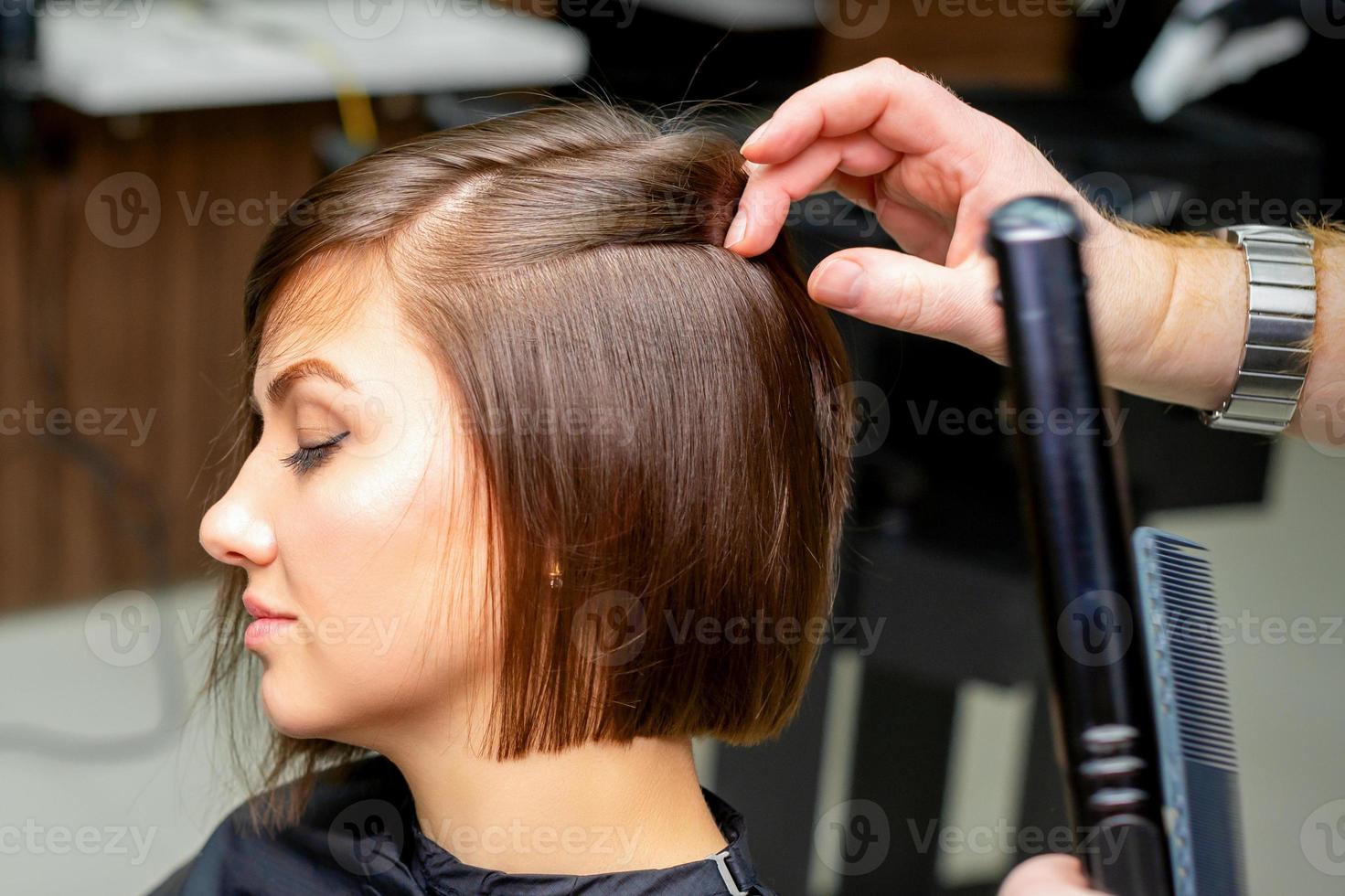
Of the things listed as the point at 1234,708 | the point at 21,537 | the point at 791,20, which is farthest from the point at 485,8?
the point at 1234,708

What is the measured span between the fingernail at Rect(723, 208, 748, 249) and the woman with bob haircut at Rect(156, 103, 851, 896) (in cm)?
1

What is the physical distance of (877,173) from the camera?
1030 millimetres

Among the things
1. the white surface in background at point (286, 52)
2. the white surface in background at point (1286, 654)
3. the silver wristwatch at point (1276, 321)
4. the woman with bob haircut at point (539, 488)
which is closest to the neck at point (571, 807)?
the woman with bob haircut at point (539, 488)

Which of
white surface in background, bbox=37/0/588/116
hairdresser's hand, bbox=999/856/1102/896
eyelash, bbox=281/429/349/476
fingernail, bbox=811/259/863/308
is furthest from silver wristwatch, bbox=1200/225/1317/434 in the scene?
white surface in background, bbox=37/0/588/116

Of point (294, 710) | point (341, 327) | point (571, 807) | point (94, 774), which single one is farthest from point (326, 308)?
point (94, 774)

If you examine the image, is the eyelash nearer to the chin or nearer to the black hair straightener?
the chin

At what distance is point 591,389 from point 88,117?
187 cm

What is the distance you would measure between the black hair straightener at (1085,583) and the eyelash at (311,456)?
53cm

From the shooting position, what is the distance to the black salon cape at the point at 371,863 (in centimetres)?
90

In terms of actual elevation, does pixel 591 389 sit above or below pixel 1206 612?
above

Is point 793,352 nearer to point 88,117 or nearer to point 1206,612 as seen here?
point 1206,612

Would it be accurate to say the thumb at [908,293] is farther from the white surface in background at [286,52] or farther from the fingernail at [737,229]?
the white surface in background at [286,52]

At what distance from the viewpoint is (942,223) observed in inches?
41.3

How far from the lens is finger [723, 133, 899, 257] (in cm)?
90
